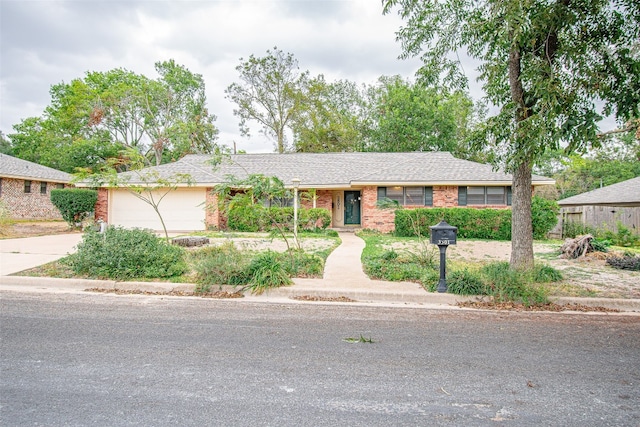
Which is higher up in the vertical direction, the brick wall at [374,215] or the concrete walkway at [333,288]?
the brick wall at [374,215]

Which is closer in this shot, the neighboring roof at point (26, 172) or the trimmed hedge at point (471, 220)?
the trimmed hedge at point (471, 220)

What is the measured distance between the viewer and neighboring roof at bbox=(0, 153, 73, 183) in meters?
22.8

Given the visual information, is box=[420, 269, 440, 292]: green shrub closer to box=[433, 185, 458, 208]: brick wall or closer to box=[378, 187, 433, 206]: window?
box=[378, 187, 433, 206]: window

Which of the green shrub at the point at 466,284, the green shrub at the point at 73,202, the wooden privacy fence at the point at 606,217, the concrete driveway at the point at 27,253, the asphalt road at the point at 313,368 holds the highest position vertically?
the green shrub at the point at 73,202

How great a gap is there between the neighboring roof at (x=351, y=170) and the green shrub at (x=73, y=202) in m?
2.42

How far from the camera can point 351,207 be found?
69.7ft

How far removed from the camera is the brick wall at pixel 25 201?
23016mm

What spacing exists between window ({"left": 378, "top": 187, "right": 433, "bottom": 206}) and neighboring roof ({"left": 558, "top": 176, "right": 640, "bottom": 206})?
1071 cm

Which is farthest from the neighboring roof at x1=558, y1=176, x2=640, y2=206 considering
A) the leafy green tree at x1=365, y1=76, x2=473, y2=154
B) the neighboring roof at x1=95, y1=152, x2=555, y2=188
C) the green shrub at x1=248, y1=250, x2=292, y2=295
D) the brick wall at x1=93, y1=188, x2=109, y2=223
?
the brick wall at x1=93, y1=188, x2=109, y2=223

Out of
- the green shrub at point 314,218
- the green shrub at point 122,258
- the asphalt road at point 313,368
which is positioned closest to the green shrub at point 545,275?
the asphalt road at point 313,368

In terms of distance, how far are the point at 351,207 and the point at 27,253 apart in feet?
48.8

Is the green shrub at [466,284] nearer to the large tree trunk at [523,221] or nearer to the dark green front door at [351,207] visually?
the large tree trunk at [523,221]

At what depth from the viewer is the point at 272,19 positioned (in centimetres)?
1209

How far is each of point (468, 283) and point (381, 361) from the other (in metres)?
3.50
